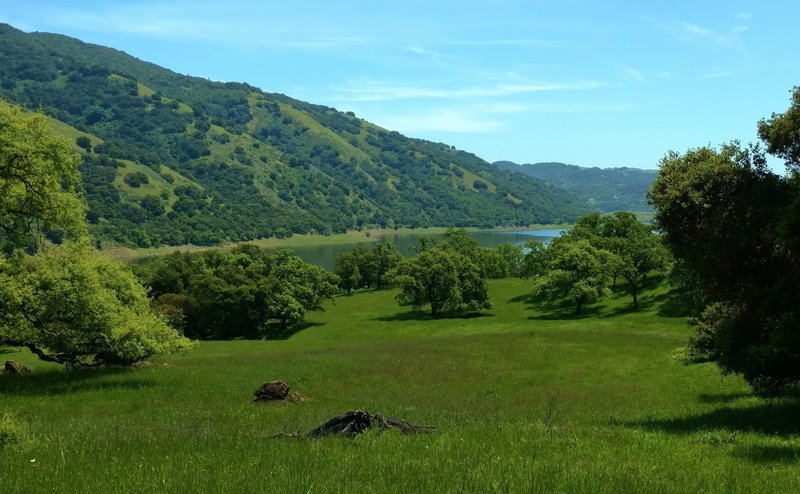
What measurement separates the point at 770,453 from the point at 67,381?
110 ft

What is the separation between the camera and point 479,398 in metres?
31.9

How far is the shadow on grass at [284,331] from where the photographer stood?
93188 mm

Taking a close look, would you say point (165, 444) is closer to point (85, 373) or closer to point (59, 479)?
point (59, 479)

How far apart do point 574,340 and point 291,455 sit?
48.2m

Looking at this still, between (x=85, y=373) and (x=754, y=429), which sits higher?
(x=754, y=429)

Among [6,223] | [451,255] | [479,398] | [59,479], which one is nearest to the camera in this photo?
[59,479]

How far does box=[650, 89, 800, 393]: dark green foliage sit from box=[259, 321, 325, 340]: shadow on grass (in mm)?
76281

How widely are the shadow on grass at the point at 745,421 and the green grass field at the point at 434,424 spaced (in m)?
0.09

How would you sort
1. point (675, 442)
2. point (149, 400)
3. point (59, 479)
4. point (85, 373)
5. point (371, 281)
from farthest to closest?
point (371, 281) < point (85, 373) < point (149, 400) < point (675, 442) < point (59, 479)

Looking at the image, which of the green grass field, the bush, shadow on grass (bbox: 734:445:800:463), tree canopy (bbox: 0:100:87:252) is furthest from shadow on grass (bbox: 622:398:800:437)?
tree canopy (bbox: 0:100:87:252)

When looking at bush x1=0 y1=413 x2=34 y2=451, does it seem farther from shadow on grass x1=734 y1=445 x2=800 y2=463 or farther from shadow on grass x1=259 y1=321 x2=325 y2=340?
shadow on grass x1=259 y1=321 x2=325 y2=340

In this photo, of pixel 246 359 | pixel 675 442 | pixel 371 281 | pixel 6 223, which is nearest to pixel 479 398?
pixel 675 442

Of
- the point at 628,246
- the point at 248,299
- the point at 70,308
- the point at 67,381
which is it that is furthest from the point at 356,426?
the point at 628,246

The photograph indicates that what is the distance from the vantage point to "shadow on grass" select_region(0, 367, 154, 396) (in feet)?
99.8
